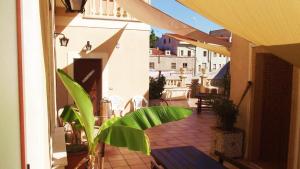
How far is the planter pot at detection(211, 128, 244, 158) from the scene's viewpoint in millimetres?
8297

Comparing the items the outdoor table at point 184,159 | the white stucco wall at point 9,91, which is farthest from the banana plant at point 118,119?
the white stucco wall at point 9,91

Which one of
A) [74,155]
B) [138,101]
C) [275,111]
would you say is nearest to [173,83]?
[138,101]

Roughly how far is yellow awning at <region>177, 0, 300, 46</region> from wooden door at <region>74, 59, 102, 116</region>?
8.73 m

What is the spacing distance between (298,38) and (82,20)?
9768 mm

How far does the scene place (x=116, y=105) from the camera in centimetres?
1307

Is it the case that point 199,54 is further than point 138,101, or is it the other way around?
point 199,54

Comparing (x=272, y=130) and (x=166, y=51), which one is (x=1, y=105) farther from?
(x=166, y=51)

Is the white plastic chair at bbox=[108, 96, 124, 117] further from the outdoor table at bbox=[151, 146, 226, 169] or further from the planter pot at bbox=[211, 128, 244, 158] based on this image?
the outdoor table at bbox=[151, 146, 226, 169]

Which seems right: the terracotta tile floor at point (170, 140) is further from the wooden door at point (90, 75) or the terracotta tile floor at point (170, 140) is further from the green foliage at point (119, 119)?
the green foliage at point (119, 119)

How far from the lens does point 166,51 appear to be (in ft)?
221

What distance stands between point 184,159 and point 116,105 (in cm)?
754

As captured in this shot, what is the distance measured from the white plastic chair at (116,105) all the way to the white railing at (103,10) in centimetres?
369

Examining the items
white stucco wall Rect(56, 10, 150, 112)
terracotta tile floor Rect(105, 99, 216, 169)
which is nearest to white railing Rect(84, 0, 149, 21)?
white stucco wall Rect(56, 10, 150, 112)

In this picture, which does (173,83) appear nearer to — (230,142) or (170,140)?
(170,140)
